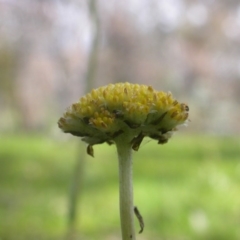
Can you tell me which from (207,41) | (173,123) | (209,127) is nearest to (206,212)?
(173,123)

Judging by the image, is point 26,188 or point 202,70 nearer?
point 26,188

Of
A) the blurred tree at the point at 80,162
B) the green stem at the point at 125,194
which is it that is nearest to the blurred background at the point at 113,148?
the blurred tree at the point at 80,162

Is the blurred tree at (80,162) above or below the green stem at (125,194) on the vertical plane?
above

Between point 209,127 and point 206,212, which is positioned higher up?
point 209,127

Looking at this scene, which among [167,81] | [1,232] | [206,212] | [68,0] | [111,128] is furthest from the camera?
[167,81]

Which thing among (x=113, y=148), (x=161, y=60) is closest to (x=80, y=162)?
(x=113, y=148)

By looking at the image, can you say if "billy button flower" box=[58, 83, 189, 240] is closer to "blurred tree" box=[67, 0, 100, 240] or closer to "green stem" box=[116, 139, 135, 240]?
"green stem" box=[116, 139, 135, 240]

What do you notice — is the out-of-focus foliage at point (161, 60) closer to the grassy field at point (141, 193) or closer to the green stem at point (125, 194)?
the grassy field at point (141, 193)

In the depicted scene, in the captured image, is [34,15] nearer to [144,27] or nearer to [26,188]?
[26,188]
